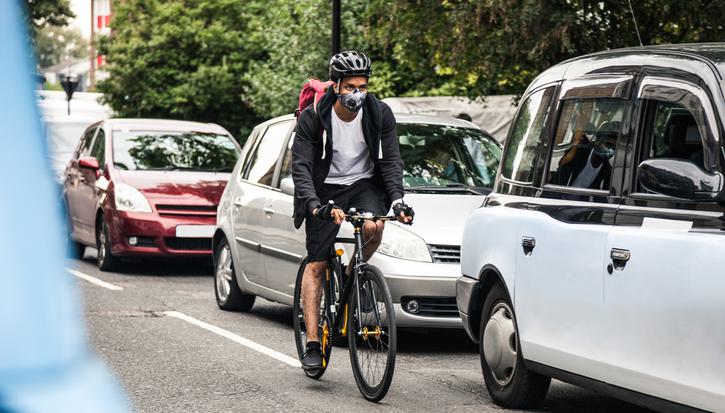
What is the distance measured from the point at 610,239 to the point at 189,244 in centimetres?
979

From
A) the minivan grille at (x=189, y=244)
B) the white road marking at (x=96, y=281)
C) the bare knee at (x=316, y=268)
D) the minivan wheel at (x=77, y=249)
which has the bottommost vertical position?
the minivan wheel at (x=77, y=249)

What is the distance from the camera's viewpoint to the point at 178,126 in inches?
627

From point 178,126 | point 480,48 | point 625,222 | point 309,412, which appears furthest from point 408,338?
point 178,126

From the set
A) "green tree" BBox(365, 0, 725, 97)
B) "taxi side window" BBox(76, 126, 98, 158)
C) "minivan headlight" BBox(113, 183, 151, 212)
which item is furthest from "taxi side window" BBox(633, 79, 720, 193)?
"taxi side window" BBox(76, 126, 98, 158)

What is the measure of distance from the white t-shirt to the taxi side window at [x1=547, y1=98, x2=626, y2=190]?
1.25 metres

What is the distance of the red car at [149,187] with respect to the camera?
47.2 ft

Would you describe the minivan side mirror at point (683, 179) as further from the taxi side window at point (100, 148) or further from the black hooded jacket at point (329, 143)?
the taxi side window at point (100, 148)

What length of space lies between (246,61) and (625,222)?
29773mm

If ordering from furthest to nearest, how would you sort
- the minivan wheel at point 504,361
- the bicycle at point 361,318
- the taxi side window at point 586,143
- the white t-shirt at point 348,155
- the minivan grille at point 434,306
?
the minivan grille at point 434,306, the white t-shirt at point 348,155, the bicycle at point 361,318, the minivan wheel at point 504,361, the taxi side window at point 586,143

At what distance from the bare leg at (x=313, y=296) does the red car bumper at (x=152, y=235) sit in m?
7.59

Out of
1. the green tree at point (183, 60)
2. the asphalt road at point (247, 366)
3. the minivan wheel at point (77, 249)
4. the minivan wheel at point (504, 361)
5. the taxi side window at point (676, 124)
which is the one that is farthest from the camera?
the green tree at point (183, 60)

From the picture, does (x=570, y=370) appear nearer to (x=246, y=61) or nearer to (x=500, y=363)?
(x=500, y=363)

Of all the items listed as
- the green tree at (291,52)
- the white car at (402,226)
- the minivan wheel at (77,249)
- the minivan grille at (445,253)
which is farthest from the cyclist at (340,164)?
the green tree at (291,52)

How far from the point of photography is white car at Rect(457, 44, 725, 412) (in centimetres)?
457
